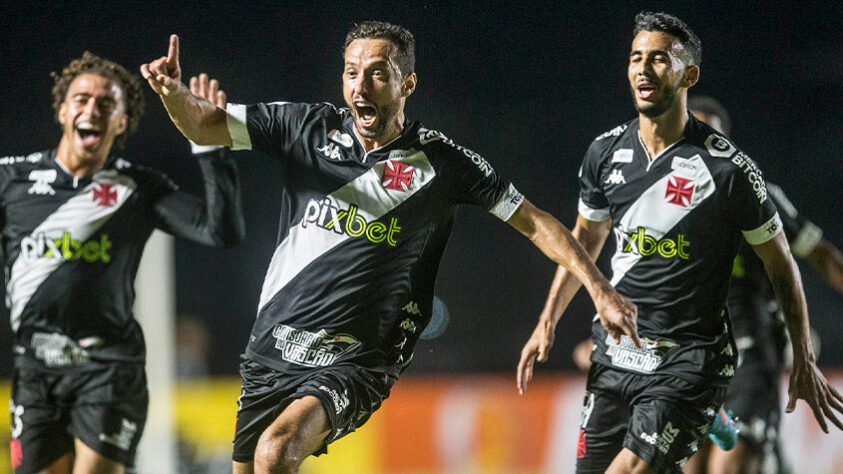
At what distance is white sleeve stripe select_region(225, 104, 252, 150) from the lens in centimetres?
420

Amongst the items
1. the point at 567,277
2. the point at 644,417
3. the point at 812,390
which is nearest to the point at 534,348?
the point at 567,277

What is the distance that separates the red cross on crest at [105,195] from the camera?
16.3 ft

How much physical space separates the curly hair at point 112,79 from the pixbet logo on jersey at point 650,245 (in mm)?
2659

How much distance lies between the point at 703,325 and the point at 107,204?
2.88 meters

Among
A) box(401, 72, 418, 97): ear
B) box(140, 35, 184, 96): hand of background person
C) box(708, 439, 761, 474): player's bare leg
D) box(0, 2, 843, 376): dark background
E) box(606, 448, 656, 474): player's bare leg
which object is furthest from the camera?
box(0, 2, 843, 376): dark background

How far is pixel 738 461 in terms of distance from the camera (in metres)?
5.40

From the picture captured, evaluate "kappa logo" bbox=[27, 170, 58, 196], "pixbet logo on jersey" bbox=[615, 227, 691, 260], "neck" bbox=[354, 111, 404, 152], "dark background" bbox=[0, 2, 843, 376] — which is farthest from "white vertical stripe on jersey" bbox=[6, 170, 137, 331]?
"pixbet logo on jersey" bbox=[615, 227, 691, 260]

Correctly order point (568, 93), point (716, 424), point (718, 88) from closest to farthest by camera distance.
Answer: point (716, 424)
point (568, 93)
point (718, 88)

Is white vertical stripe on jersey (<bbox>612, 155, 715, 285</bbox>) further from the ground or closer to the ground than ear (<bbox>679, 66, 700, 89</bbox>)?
closer to the ground

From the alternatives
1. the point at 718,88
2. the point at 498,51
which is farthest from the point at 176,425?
the point at 718,88

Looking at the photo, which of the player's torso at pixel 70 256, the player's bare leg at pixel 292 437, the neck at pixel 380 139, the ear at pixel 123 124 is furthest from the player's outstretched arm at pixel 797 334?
the ear at pixel 123 124

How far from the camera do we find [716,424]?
4773mm

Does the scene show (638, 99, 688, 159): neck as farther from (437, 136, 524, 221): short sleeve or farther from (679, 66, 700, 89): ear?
(437, 136, 524, 221): short sleeve

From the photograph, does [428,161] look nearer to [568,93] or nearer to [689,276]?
[689,276]
